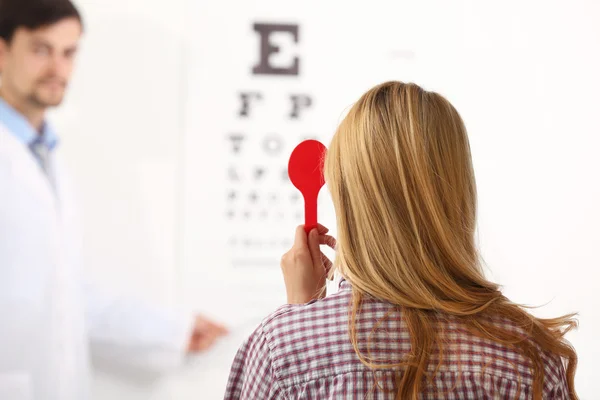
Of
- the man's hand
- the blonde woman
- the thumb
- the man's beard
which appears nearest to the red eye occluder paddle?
the thumb

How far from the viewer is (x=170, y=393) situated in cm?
174

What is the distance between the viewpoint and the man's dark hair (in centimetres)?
167

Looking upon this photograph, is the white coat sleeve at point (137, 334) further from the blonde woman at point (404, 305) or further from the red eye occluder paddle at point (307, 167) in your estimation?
the blonde woman at point (404, 305)

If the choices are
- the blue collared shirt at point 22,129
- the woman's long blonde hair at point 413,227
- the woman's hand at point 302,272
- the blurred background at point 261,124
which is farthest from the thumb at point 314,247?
the blue collared shirt at point 22,129

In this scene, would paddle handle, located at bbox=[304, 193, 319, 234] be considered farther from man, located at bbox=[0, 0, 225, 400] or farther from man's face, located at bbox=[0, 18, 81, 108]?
man's face, located at bbox=[0, 18, 81, 108]

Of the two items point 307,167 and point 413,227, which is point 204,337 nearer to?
point 307,167

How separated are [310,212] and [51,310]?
3.03ft

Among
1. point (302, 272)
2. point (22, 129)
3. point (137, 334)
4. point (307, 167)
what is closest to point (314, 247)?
point (302, 272)

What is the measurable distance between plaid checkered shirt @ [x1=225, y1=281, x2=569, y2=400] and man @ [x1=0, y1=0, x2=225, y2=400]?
3.24ft

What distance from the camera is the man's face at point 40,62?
5.50ft

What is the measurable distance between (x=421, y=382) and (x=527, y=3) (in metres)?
1.30

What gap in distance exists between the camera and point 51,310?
167 centimetres

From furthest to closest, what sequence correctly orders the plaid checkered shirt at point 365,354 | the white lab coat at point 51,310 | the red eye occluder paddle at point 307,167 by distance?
the white lab coat at point 51,310 → the red eye occluder paddle at point 307,167 → the plaid checkered shirt at point 365,354

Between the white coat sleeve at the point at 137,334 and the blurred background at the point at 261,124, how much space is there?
4 centimetres
